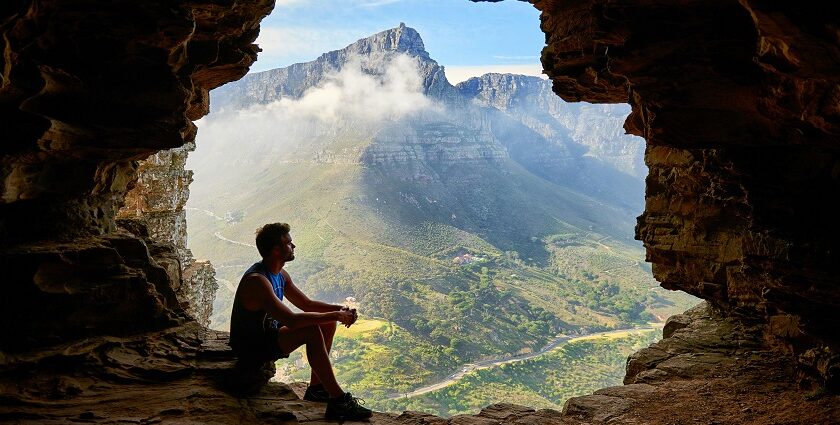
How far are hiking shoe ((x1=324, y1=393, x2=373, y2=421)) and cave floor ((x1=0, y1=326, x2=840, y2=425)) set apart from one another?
21cm

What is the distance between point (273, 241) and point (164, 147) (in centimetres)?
369

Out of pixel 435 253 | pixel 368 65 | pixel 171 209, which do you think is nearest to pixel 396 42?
pixel 368 65

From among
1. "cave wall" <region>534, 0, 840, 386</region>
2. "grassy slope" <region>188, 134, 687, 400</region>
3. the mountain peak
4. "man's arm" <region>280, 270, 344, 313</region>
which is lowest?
"grassy slope" <region>188, 134, 687, 400</region>

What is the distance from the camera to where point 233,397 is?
8.15 meters

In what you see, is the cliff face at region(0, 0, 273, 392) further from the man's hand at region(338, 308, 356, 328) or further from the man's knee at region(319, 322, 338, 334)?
the man's hand at region(338, 308, 356, 328)

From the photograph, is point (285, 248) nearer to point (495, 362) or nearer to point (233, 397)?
point (233, 397)

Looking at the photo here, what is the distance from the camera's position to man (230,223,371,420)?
7.73 meters

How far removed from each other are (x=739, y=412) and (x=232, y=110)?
147012 millimetres

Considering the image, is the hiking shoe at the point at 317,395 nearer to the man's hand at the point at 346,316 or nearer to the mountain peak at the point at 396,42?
the man's hand at the point at 346,316

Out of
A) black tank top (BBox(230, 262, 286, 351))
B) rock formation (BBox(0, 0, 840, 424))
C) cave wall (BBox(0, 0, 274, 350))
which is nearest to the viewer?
rock formation (BBox(0, 0, 840, 424))

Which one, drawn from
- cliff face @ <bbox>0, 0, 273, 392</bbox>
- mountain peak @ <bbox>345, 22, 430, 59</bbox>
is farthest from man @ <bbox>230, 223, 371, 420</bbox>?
mountain peak @ <bbox>345, 22, 430, 59</bbox>

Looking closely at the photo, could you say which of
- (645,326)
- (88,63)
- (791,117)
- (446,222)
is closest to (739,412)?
(791,117)

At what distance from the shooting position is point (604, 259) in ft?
297

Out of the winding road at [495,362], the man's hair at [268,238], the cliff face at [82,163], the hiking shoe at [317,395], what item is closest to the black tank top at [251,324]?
the man's hair at [268,238]
